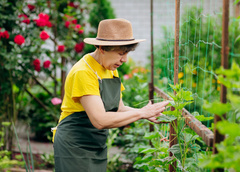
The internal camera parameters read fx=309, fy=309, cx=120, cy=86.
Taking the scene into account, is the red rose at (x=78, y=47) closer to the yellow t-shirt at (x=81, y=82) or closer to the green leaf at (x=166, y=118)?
the yellow t-shirt at (x=81, y=82)

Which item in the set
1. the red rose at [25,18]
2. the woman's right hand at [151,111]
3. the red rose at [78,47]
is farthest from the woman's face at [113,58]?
the red rose at [78,47]

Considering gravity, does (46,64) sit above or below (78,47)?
below

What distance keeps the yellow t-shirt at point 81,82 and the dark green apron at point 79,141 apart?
1.9 inches

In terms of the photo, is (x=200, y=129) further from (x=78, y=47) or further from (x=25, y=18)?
(x=78, y=47)

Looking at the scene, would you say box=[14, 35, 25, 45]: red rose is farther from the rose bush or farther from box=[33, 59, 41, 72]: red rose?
box=[33, 59, 41, 72]: red rose

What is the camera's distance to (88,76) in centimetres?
193

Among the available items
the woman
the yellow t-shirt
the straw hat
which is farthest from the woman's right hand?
the straw hat

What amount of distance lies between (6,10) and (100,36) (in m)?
2.40

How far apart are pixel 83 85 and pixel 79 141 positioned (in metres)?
0.43

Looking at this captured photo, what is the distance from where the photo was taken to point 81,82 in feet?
6.18

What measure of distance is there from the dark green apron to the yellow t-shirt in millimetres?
49

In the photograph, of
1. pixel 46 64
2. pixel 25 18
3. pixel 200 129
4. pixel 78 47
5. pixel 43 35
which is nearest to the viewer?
pixel 200 129

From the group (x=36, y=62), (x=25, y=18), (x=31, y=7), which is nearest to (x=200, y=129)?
(x=36, y=62)

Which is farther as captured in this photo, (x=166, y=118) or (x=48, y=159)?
(x=48, y=159)
